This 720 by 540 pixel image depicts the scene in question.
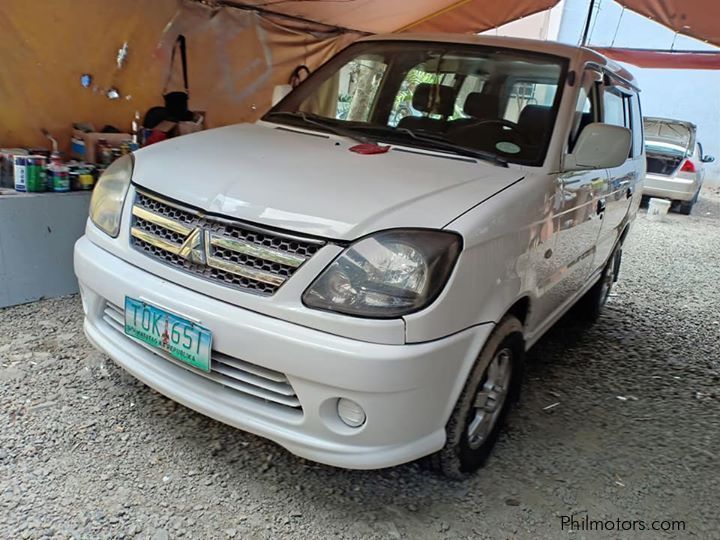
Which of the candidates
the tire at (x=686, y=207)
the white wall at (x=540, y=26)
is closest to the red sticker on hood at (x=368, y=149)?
the white wall at (x=540, y=26)

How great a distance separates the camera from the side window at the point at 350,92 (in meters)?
3.14

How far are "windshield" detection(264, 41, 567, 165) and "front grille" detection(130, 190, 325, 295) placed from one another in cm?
104

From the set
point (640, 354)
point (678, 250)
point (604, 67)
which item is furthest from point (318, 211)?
point (678, 250)

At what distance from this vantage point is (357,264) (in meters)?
1.82

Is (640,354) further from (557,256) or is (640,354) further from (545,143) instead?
(545,143)

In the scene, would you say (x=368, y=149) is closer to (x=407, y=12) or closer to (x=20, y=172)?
(x=20, y=172)

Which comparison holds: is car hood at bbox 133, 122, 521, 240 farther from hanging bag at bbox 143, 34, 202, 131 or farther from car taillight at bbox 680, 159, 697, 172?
car taillight at bbox 680, 159, 697, 172

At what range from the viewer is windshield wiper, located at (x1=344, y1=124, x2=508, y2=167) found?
2557mm

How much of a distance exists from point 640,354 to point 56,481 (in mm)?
3454

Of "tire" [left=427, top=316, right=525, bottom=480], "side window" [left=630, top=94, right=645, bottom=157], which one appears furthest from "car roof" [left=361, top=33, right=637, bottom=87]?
"tire" [left=427, top=316, right=525, bottom=480]

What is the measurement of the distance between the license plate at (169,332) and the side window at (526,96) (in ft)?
5.93

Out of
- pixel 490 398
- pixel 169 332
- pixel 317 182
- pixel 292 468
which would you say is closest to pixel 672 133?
pixel 490 398

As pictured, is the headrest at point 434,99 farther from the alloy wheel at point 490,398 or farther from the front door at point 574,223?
the alloy wheel at point 490,398

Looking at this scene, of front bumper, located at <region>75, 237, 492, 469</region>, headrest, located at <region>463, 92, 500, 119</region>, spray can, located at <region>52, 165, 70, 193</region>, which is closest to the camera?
front bumper, located at <region>75, 237, 492, 469</region>
